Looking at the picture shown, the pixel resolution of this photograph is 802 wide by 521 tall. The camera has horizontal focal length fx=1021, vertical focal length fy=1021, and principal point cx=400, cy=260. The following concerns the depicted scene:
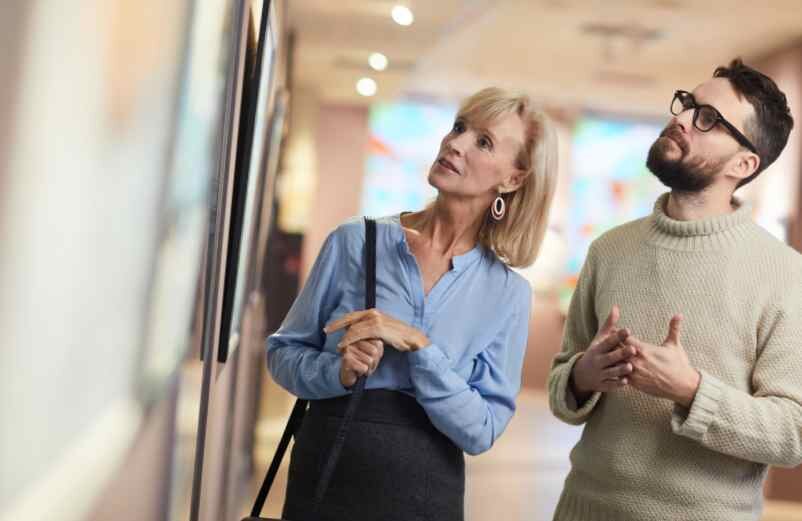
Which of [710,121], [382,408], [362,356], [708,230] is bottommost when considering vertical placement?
[382,408]

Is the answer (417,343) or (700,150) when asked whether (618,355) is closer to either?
(417,343)

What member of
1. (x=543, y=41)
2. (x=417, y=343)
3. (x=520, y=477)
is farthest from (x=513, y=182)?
(x=543, y=41)

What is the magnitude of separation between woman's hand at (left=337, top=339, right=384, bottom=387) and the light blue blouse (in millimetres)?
84

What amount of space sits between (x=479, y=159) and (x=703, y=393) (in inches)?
24.4

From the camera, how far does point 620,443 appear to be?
6.70ft

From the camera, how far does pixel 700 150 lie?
2.05 metres

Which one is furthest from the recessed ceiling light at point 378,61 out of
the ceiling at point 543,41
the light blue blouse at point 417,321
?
the light blue blouse at point 417,321

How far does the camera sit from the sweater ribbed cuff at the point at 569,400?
211 cm

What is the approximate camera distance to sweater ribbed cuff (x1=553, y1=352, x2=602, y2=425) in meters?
2.11

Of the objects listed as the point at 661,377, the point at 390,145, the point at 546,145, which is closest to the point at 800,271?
the point at 661,377

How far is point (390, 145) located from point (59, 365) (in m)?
13.8

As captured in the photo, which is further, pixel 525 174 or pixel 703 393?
pixel 525 174

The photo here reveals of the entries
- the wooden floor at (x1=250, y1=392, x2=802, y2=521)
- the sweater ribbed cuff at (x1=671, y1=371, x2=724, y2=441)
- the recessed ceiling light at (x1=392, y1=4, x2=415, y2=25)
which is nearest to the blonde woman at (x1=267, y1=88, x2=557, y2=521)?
the sweater ribbed cuff at (x1=671, y1=371, x2=724, y2=441)

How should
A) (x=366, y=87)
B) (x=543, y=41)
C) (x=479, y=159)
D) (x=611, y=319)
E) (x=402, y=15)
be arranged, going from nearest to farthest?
1. (x=611, y=319)
2. (x=479, y=159)
3. (x=402, y=15)
4. (x=543, y=41)
5. (x=366, y=87)
